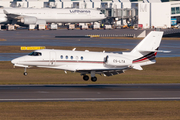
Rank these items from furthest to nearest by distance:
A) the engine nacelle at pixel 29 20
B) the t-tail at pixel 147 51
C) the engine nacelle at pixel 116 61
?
the engine nacelle at pixel 29 20 → the t-tail at pixel 147 51 → the engine nacelle at pixel 116 61

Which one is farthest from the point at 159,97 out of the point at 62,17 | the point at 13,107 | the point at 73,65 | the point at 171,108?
the point at 62,17

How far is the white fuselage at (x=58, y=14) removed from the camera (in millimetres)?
185137

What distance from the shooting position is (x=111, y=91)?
4359 cm

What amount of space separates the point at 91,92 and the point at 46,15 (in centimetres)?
14769

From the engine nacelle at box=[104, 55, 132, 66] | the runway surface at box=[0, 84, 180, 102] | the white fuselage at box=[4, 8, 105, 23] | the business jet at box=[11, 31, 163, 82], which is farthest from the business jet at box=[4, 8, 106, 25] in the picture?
the runway surface at box=[0, 84, 180, 102]

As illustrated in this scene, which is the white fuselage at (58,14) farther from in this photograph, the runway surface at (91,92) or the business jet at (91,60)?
the runway surface at (91,92)

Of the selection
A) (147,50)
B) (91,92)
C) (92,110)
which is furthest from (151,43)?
(92,110)

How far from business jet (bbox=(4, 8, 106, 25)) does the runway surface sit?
13869 cm

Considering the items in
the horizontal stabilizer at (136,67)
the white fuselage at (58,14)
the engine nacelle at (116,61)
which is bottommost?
the horizontal stabilizer at (136,67)

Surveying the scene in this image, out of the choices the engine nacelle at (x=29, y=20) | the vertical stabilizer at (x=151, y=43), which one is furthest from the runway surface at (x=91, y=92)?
the engine nacelle at (x=29, y=20)

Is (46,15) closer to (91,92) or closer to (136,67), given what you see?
(136,67)

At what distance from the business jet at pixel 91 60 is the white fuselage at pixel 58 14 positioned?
141m

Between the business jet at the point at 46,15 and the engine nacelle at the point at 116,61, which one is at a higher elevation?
the business jet at the point at 46,15

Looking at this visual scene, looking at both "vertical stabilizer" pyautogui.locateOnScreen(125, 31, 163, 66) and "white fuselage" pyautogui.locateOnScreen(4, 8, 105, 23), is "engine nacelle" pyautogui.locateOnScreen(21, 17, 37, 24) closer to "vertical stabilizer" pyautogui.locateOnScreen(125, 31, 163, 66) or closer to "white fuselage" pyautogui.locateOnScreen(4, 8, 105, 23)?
"white fuselage" pyautogui.locateOnScreen(4, 8, 105, 23)
